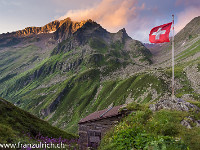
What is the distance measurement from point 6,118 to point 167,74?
277 feet

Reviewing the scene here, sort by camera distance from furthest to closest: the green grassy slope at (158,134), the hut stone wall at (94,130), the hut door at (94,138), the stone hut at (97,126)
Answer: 1. the hut door at (94,138)
2. the hut stone wall at (94,130)
3. the stone hut at (97,126)
4. the green grassy slope at (158,134)

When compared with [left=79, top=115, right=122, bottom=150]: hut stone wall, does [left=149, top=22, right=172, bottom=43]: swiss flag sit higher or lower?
higher

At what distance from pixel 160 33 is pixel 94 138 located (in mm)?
16058

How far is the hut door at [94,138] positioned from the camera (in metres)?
18.9

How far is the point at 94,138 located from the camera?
1945 cm

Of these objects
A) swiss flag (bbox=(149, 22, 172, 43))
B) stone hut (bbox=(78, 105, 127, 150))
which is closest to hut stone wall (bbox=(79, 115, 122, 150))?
stone hut (bbox=(78, 105, 127, 150))

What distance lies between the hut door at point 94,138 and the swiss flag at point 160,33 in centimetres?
1406

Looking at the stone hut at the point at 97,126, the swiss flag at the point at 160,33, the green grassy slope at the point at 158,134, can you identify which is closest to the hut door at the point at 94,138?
the stone hut at the point at 97,126

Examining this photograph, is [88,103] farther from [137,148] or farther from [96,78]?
[137,148]

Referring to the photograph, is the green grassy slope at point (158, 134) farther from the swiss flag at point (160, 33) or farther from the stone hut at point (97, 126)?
the swiss flag at point (160, 33)

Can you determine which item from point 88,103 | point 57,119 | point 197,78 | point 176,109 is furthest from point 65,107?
point 176,109

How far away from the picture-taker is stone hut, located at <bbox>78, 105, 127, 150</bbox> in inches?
688

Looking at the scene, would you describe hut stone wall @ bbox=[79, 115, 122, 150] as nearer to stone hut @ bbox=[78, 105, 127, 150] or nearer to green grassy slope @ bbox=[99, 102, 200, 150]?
stone hut @ bbox=[78, 105, 127, 150]

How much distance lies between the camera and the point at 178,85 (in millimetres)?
73188
